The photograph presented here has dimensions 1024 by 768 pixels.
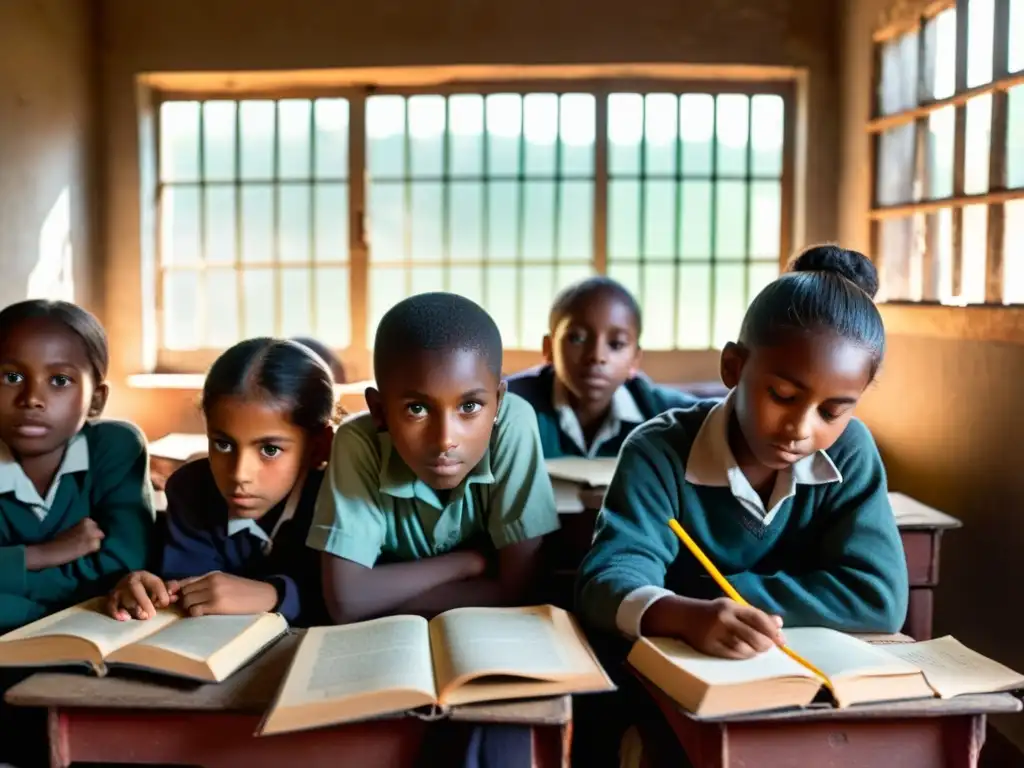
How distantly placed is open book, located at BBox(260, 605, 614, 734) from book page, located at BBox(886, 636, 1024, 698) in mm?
353

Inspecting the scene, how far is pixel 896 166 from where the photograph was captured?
2.80 metres

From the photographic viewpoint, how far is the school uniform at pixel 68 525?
1.42 m

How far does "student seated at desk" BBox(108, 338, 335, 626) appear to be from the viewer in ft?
4.75

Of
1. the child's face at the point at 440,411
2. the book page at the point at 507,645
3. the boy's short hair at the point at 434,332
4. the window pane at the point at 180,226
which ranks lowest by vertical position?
the book page at the point at 507,645

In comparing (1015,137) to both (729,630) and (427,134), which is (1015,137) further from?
(427,134)

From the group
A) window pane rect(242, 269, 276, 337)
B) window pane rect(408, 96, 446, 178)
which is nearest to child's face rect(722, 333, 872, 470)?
window pane rect(408, 96, 446, 178)

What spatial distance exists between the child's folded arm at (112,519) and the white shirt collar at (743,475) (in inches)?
37.2

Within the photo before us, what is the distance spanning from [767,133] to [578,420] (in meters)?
1.75

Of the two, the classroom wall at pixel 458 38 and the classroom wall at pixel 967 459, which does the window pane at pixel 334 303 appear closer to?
the classroom wall at pixel 458 38

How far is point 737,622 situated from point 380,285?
2.79 m

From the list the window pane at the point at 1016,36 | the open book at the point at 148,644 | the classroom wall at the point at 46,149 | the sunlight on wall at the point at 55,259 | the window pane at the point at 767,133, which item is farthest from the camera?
the window pane at the point at 767,133

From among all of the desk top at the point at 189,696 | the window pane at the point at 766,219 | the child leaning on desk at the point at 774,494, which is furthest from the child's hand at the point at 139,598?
the window pane at the point at 766,219

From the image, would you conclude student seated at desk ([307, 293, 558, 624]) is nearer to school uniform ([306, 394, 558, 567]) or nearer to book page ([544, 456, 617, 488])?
school uniform ([306, 394, 558, 567])

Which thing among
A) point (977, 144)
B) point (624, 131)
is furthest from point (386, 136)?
point (977, 144)
